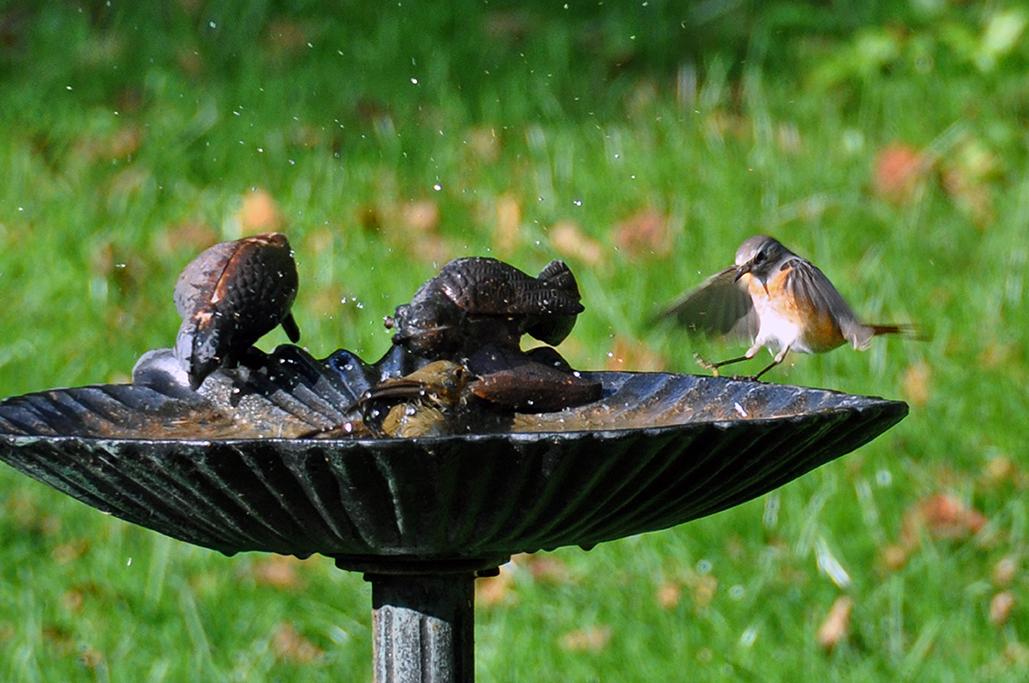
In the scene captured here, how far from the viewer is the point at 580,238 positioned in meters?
5.59

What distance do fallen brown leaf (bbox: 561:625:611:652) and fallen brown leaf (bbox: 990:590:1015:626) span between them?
88 cm

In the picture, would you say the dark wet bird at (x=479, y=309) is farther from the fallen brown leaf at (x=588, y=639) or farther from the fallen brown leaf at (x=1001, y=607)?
the fallen brown leaf at (x=1001, y=607)

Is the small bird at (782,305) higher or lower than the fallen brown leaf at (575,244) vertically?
lower

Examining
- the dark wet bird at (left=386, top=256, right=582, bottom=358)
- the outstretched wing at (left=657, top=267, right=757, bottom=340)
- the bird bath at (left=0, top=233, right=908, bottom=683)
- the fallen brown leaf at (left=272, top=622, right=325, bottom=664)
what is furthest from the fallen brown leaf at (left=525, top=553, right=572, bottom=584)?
the dark wet bird at (left=386, top=256, right=582, bottom=358)

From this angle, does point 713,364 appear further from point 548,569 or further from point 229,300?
point 548,569

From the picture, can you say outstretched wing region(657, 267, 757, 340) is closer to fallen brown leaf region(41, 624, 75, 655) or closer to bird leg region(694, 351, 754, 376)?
bird leg region(694, 351, 754, 376)

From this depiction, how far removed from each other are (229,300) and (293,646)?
1738mm

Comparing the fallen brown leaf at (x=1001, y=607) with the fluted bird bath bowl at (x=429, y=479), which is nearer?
the fluted bird bath bowl at (x=429, y=479)

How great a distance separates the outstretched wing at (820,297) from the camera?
10.1 ft

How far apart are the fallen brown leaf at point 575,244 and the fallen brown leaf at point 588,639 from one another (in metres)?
1.65

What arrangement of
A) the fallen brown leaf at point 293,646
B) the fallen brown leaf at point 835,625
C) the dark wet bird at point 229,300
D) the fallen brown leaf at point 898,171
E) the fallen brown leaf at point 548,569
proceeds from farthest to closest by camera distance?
the fallen brown leaf at point 898,171 → the fallen brown leaf at point 548,569 → the fallen brown leaf at point 293,646 → the fallen brown leaf at point 835,625 → the dark wet bird at point 229,300

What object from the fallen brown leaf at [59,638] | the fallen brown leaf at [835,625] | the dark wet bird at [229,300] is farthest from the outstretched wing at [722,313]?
the fallen brown leaf at [59,638]

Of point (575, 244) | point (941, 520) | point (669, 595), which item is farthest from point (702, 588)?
point (575, 244)

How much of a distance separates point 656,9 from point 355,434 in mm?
5016
